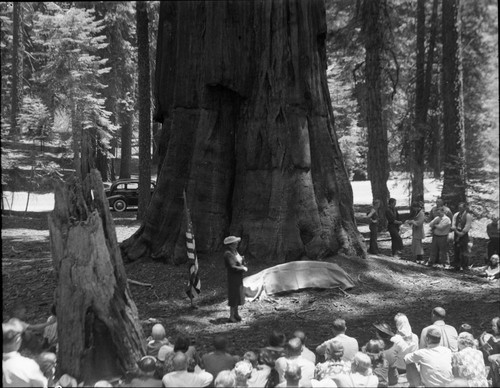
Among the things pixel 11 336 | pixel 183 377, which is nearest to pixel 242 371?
pixel 183 377

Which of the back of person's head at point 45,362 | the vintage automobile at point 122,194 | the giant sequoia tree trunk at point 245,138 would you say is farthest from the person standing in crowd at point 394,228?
the vintage automobile at point 122,194

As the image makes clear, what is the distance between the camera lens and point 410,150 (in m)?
25.0

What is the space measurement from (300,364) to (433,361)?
1495mm

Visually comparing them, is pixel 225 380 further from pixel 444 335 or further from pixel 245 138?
pixel 245 138

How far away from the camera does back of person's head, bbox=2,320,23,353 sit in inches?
229

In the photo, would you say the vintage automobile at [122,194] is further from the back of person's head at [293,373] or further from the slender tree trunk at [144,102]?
the back of person's head at [293,373]

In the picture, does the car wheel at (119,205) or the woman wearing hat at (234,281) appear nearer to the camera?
the woman wearing hat at (234,281)

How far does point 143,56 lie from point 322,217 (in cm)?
872

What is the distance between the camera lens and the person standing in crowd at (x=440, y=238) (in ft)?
46.9

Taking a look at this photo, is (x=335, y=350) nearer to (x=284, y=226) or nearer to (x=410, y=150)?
(x=284, y=226)

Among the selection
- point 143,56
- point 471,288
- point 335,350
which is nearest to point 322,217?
point 471,288

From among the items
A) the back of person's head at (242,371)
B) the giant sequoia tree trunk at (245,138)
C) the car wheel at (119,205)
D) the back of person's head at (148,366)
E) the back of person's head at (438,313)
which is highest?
the giant sequoia tree trunk at (245,138)

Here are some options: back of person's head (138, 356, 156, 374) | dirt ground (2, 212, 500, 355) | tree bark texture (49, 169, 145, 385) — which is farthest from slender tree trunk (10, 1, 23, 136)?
back of person's head (138, 356, 156, 374)

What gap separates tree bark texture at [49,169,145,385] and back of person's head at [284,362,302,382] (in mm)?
2104
